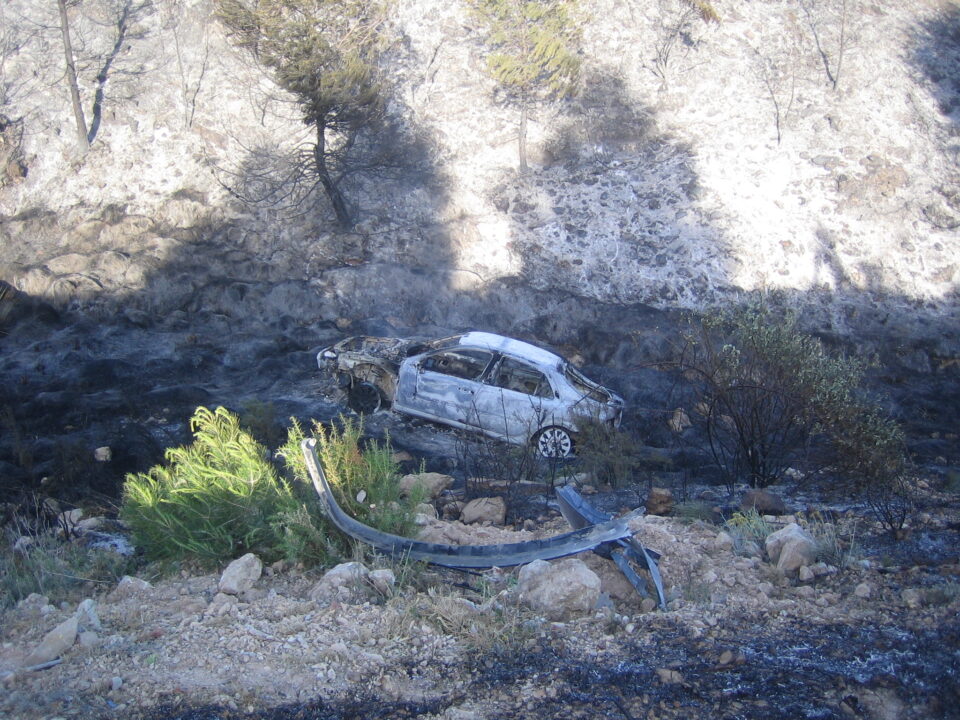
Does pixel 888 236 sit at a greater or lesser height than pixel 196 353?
greater

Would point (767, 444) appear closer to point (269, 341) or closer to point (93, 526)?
point (93, 526)

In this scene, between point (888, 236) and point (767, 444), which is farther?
point (888, 236)

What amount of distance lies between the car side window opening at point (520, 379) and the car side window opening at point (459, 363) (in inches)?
8.9

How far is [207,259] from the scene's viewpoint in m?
15.4

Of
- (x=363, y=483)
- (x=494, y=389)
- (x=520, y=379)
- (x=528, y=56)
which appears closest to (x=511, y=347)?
(x=520, y=379)

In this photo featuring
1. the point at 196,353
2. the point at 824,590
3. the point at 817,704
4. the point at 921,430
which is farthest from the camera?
the point at 196,353

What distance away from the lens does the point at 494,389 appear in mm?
10203

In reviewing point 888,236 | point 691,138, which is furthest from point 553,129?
point 888,236

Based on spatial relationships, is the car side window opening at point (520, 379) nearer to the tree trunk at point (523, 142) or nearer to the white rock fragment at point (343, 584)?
the white rock fragment at point (343, 584)

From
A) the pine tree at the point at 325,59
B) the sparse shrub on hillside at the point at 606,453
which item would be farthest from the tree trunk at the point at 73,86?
the sparse shrub on hillside at the point at 606,453

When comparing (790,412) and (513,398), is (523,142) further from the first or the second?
(790,412)

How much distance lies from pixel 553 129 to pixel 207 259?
8.03 meters

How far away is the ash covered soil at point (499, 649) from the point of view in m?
3.85

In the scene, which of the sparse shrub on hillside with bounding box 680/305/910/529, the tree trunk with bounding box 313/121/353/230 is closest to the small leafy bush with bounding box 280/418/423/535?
the sparse shrub on hillside with bounding box 680/305/910/529
